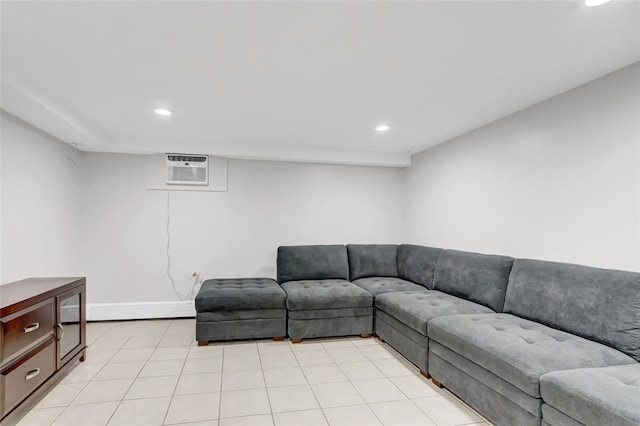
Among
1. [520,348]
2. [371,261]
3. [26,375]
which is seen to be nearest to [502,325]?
[520,348]

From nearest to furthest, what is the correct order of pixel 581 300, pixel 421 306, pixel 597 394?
pixel 597 394 → pixel 581 300 → pixel 421 306

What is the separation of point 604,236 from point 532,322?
0.79m

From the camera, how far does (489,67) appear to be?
2.21 metres

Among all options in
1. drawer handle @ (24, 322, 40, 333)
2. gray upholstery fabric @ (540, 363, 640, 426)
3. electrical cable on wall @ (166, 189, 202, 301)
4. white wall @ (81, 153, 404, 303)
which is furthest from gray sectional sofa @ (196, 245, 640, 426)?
drawer handle @ (24, 322, 40, 333)

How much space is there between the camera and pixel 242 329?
3561mm

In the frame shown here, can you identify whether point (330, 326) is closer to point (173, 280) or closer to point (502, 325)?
point (502, 325)

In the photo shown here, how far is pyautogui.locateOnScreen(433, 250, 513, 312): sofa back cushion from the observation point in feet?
9.65

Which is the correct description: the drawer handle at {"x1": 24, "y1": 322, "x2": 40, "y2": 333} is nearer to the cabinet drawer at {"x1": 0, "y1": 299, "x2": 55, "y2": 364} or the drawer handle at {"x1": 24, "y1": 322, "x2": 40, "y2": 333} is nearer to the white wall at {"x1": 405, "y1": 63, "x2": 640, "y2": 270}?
the cabinet drawer at {"x1": 0, "y1": 299, "x2": 55, "y2": 364}

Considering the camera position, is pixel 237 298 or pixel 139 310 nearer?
pixel 237 298

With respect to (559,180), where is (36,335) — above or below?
below

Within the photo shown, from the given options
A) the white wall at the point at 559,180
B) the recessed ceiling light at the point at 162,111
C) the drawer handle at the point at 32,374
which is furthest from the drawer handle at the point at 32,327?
the white wall at the point at 559,180

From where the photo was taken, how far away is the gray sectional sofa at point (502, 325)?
1689 millimetres

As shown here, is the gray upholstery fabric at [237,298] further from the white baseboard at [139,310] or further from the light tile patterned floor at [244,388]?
the white baseboard at [139,310]

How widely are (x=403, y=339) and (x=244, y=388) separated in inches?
58.5
